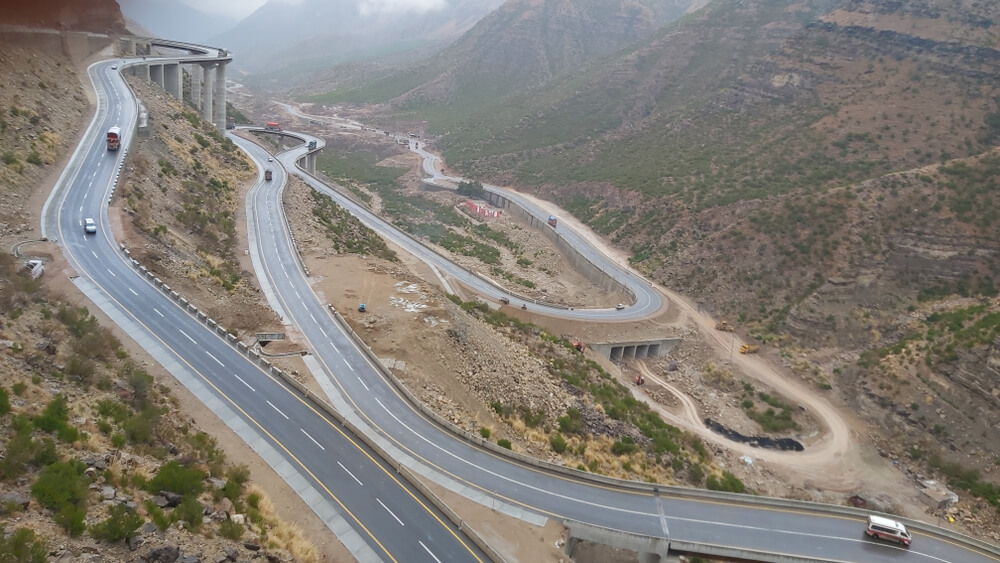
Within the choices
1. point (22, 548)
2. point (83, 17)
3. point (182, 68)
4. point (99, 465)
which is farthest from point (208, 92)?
point (22, 548)

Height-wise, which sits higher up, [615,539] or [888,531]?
[615,539]

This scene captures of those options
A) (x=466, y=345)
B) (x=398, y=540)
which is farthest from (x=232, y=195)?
(x=398, y=540)

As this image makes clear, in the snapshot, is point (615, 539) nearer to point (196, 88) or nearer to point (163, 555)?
point (163, 555)

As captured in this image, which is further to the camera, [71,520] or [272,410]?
[272,410]

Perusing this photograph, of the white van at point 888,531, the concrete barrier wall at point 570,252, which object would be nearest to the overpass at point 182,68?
the concrete barrier wall at point 570,252

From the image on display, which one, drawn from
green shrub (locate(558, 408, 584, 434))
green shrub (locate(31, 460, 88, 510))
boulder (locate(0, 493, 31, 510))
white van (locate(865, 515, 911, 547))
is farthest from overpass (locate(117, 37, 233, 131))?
white van (locate(865, 515, 911, 547))

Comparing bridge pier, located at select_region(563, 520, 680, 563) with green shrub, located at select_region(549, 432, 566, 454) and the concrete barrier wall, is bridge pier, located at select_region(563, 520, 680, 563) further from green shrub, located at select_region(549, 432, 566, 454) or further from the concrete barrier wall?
the concrete barrier wall
